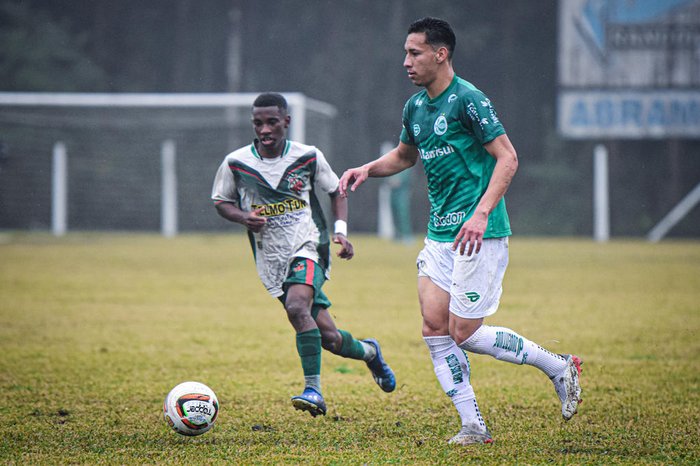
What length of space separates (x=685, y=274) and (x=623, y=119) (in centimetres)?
1125

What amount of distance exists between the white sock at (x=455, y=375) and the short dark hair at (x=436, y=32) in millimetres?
1406

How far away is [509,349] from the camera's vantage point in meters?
4.83

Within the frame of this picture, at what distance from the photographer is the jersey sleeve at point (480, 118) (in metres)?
4.60

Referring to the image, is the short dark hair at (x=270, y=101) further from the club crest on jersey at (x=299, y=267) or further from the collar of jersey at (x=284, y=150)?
the club crest on jersey at (x=299, y=267)

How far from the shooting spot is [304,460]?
435 centimetres

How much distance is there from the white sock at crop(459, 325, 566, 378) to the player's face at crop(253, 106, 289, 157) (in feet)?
5.46

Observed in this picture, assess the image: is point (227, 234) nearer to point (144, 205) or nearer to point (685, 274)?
point (144, 205)

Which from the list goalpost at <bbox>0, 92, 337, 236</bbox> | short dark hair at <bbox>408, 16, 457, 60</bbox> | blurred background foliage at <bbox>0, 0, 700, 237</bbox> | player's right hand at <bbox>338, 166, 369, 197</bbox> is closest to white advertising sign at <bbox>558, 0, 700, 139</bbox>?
blurred background foliage at <bbox>0, 0, 700, 237</bbox>

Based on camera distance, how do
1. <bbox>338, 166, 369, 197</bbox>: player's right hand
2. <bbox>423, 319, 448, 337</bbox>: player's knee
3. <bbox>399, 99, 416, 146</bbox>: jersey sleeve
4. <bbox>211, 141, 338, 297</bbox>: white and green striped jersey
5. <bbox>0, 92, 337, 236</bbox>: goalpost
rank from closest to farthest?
<bbox>423, 319, 448, 337</bbox>: player's knee → <bbox>399, 99, 416, 146</bbox>: jersey sleeve → <bbox>338, 166, 369, 197</bbox>: player's right hand → <bbox>211, 141, 338, 297</bbox>: white and green striped jersey → <bbox>0, 92, 337, 236</bbox>: goalpost

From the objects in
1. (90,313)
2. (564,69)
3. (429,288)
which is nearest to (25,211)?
(564,69)

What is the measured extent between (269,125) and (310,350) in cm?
128

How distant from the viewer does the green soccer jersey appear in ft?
15.5

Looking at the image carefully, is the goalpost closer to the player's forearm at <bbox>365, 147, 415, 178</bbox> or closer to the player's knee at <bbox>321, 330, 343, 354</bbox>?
the player's knee at <bbox>321, 330, 343, 354</bbox>

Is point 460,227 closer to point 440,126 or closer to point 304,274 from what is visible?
point 440,126
